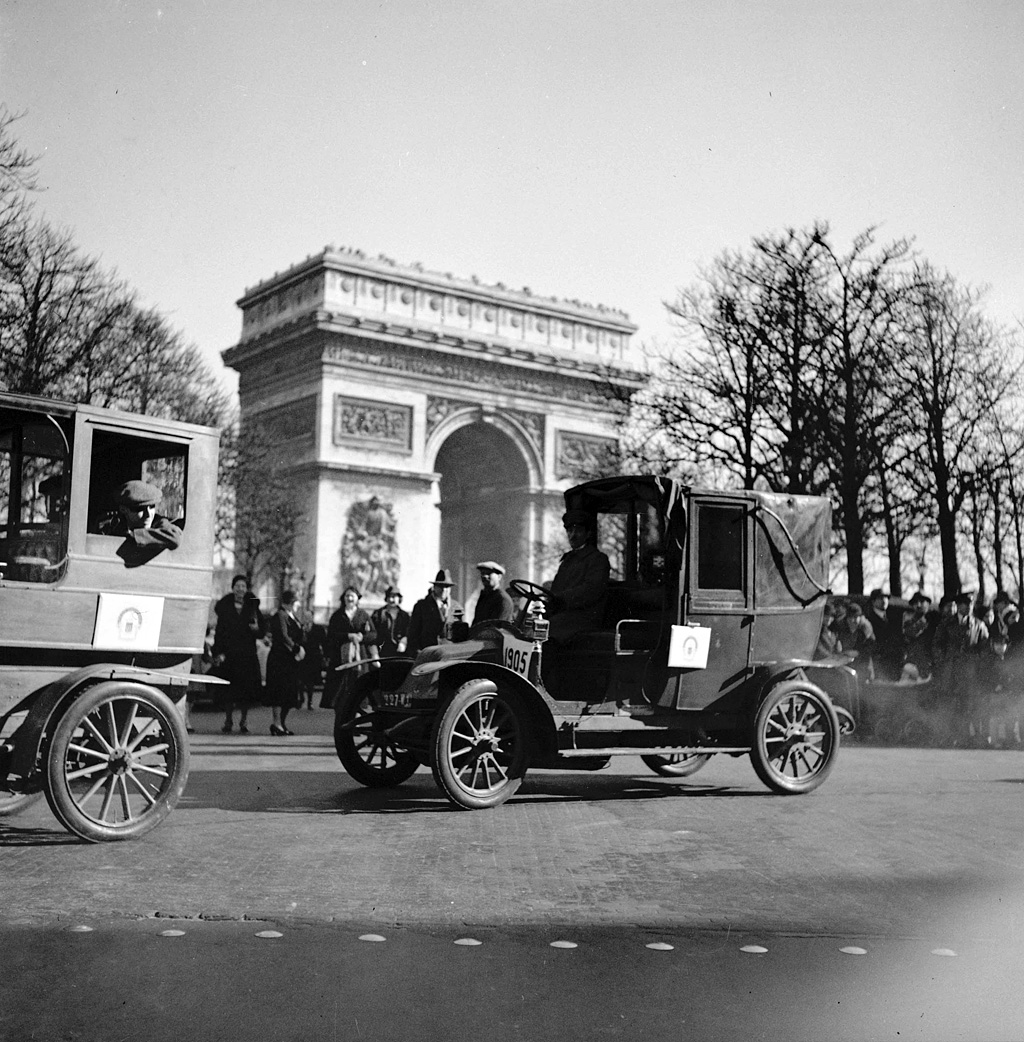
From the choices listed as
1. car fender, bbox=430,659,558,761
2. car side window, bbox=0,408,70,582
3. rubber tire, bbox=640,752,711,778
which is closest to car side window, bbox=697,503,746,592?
car fender, bbox=430,659,558,761

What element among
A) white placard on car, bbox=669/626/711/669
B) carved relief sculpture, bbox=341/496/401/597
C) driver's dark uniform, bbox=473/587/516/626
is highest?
carved relief sculpture, bbox=341/496/401/597

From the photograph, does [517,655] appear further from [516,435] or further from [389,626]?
[516,435]

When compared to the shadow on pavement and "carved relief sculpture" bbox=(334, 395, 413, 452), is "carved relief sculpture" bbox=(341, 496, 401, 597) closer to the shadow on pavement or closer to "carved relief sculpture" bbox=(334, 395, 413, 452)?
"carved relief sculpture" bbox=(334, 395, 413, 452)

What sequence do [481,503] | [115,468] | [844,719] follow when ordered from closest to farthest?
[115,468] → [844,719] → [481,503]

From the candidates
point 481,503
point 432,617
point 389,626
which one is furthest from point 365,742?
point 481,503

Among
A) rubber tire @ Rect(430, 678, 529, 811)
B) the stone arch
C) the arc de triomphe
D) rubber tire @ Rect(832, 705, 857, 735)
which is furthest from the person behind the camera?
the stone arch

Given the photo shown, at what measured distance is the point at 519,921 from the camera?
5.11m

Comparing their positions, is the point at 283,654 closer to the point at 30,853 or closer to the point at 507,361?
the point at 30,853

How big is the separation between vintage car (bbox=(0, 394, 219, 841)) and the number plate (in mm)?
2122

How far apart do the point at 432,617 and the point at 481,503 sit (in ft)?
130

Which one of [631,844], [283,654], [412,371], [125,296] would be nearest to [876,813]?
[631,844]

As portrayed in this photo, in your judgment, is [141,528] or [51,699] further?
[141,528]

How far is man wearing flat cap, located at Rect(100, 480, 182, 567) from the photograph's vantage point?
696cm

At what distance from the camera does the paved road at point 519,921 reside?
3.86 meters
